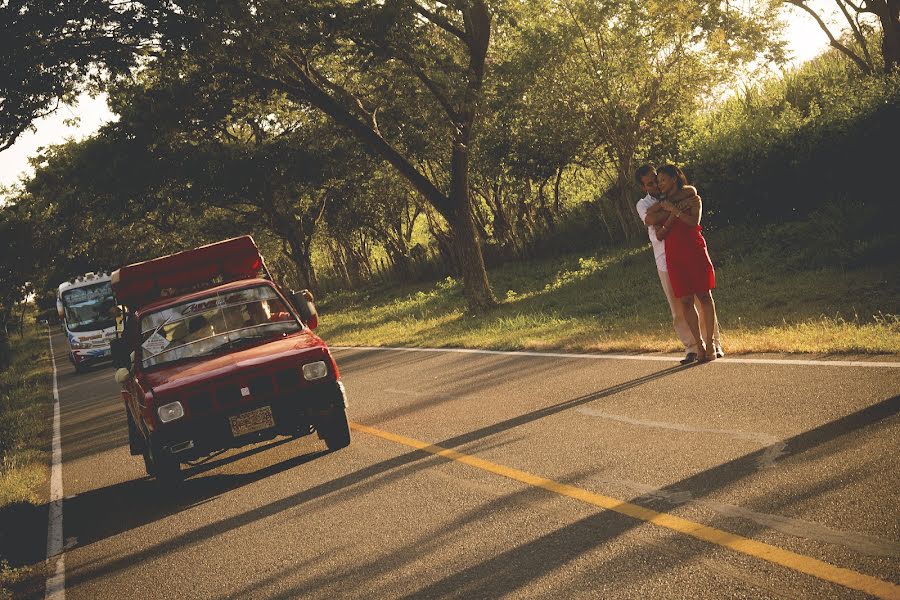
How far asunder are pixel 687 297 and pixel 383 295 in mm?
32588

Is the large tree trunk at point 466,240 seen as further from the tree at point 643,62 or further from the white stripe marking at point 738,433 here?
the white stripe marking at point 738,433

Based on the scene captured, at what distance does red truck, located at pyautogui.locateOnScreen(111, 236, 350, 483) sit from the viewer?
777 centimetres

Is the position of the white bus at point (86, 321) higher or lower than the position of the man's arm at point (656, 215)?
higher

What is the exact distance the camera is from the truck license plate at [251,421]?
25.5ft

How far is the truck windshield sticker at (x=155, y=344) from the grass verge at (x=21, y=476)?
2055 mm

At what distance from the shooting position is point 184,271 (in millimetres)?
10195

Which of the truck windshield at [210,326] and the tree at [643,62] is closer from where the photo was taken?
the truck windshield at [210,326]

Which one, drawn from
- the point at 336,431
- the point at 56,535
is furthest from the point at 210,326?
the point at 56,535

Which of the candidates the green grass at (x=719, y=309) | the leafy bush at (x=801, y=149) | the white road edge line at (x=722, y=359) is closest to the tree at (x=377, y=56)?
the green grass at (x=719, y=309)

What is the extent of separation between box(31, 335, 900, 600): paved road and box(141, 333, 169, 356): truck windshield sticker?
1379 mm

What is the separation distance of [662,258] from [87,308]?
93.4ft

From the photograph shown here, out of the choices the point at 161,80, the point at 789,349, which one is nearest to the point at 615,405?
the point at 789,349

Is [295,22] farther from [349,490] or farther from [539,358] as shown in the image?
[349,490]

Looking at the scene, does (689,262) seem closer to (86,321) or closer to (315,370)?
(315,370)
